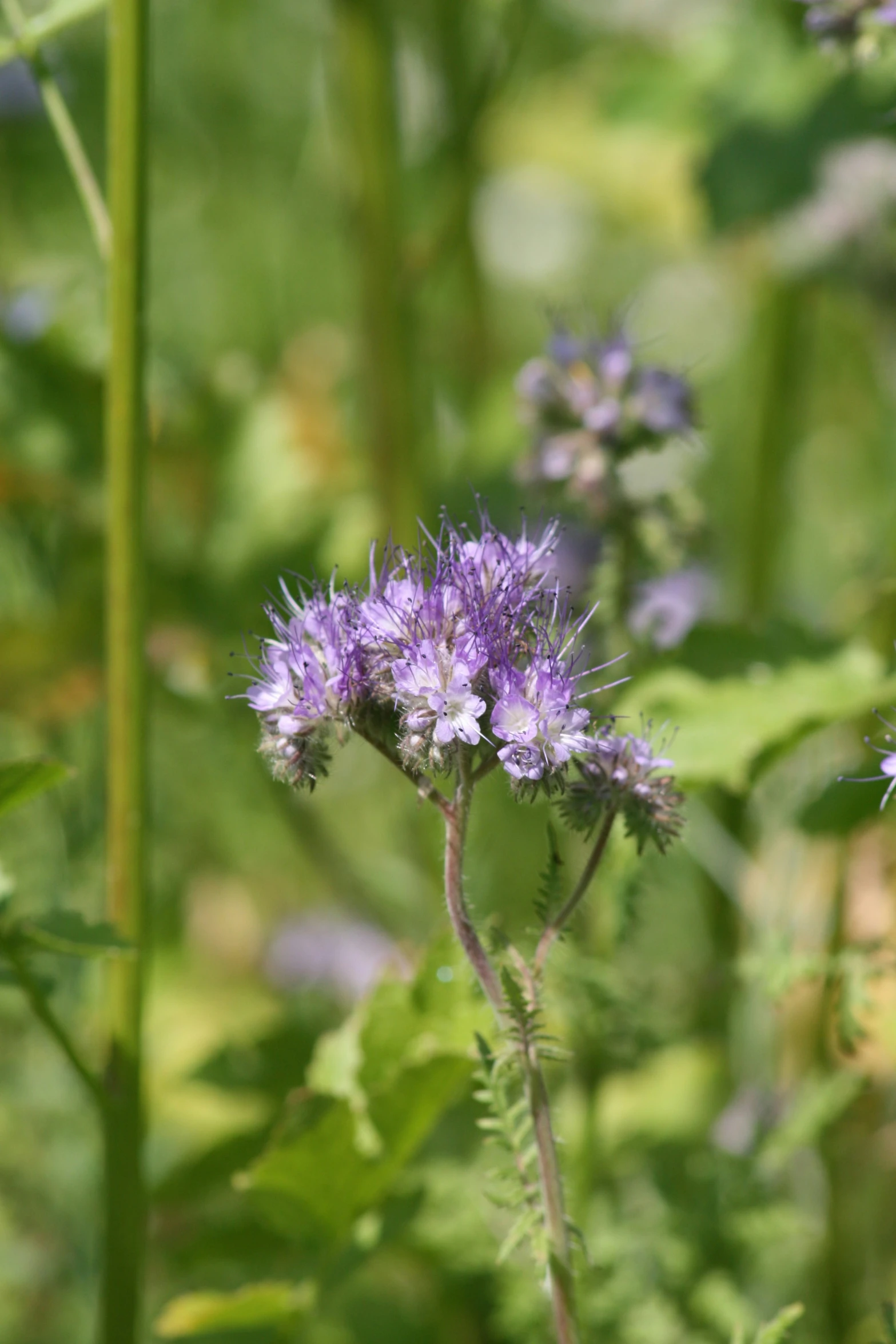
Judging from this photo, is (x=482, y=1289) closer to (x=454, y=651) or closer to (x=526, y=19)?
(x=454, y=651)

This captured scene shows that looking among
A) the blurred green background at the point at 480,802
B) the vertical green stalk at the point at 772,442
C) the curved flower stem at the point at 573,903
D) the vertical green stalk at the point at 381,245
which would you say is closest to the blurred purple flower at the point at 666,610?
the blurred green background at the point at 480,802

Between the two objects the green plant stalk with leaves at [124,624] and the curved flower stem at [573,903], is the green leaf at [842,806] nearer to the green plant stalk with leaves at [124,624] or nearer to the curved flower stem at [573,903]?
the curved flower stem at [573,903]

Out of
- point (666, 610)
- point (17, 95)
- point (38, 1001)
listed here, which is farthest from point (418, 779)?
point (17, 95)

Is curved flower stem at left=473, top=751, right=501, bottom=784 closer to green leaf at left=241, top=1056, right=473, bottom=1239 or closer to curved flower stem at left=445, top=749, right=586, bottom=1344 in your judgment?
curved flower stem at left=445, top=749, right=586, bottom=1344

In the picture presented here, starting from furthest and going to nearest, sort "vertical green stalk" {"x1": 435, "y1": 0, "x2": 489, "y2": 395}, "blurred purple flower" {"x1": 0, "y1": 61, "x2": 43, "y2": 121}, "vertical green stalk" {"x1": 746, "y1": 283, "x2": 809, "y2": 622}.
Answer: "blurred purple flower" {"x1": 0, "y1": 61, "x2": 43, "y2": 121}
"vertical green stalk" {"x1": 746, "y1": 283, "x2": 809, "y2": 622}
"vertical green stalk" {"x1": 435, "y1": 0, "x2": 489, "y2": 395}

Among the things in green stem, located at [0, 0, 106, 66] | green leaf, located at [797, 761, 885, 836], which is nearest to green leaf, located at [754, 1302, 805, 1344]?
green leaf, located at [797, 761, 885, 836]

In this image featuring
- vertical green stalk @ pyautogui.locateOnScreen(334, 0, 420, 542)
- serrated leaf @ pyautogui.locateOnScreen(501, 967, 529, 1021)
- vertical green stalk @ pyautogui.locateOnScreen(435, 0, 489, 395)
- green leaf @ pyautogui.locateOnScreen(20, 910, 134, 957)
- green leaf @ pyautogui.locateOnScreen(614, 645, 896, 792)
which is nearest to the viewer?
serrated leaf @ pyautogui.locateOnScreen(501, 967, 529, 1021)
